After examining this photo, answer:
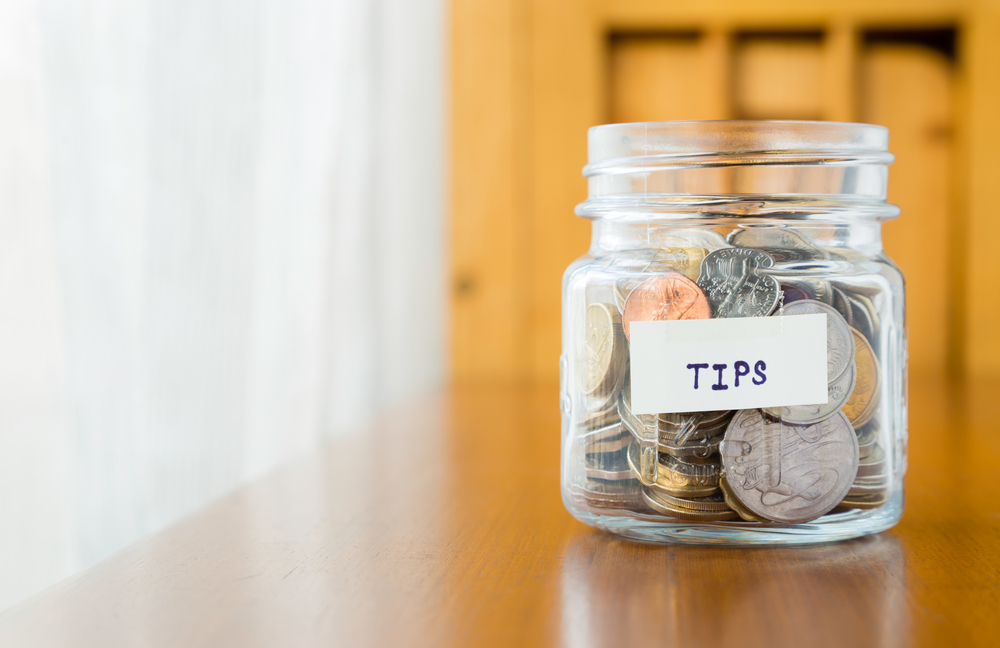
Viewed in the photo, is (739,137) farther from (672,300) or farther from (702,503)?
(702,503)

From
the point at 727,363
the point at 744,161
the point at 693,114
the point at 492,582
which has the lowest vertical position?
the point at 492,582

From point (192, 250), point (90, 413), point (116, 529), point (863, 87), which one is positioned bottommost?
point (116, 529)

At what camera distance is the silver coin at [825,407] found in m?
0.45

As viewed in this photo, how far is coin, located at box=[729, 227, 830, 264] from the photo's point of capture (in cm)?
46

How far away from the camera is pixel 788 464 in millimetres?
445

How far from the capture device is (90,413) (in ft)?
2.16

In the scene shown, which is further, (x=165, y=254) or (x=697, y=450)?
(x=165, y=254)

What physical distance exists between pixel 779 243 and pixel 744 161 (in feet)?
0.18

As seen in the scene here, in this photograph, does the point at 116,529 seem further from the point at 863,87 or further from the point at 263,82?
the point at 863,87

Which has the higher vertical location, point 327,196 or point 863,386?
point 327,196

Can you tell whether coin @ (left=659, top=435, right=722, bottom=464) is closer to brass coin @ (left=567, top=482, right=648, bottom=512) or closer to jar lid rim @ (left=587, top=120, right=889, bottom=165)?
brass coin @ (left=567, top=482, right=648, bottom=512)

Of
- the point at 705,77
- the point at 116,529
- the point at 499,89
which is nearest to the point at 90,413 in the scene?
the point at 116,529

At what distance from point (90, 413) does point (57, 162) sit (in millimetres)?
192

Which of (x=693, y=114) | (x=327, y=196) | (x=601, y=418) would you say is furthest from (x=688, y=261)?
(x=693, y=114)
